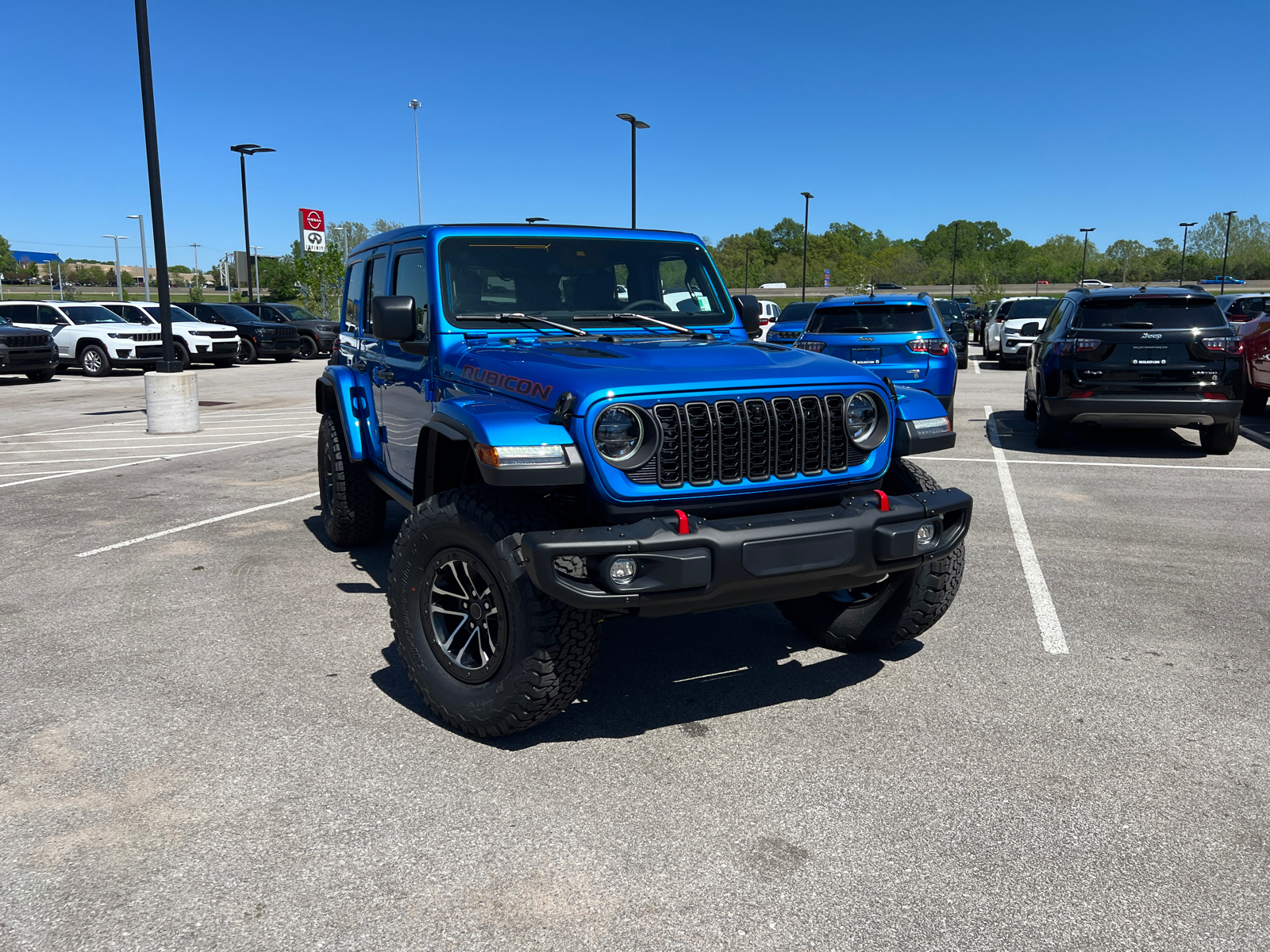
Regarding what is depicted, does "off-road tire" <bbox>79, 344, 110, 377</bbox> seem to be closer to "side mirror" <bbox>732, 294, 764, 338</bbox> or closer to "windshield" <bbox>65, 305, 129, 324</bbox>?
"windshield" <bbox>65, 305, 129, 324</bbox>

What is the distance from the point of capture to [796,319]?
25812mm

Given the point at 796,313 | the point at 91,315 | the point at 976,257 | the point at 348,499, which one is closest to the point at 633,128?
the point at 796,313

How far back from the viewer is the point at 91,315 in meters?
23.5

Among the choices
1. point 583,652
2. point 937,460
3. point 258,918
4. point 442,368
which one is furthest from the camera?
point 937,460

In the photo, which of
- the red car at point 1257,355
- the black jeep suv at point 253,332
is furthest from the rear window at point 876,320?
the black jeep suv at point 253,332

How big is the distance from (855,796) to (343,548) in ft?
14.1

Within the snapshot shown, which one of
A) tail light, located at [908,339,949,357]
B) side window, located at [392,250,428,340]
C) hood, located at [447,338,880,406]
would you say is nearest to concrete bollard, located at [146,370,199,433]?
side window, located at [392,250,428,340]

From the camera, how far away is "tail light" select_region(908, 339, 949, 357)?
11117 mm

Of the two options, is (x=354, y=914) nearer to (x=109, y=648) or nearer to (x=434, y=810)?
(x=434, y=810)

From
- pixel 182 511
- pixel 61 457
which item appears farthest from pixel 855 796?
pixel 61 457

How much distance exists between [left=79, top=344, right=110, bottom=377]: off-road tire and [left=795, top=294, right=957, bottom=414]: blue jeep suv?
57.8 feet

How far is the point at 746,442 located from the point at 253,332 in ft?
84.9

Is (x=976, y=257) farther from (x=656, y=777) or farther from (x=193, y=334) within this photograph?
(x=656, y=777)

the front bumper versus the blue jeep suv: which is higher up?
the blue jeep suv
